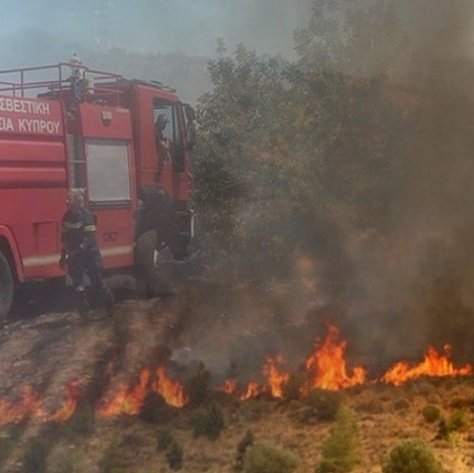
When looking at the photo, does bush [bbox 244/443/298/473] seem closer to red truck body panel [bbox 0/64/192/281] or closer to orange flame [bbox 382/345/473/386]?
orange flame [bbox 382/345/473/386]

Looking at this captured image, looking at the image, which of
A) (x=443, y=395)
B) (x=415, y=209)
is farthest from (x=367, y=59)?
(x=443, y=395)

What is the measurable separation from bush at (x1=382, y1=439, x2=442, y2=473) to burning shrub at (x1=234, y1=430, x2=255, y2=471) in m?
1.28

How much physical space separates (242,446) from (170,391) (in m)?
1.82

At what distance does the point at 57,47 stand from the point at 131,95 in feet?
Result: 99.7

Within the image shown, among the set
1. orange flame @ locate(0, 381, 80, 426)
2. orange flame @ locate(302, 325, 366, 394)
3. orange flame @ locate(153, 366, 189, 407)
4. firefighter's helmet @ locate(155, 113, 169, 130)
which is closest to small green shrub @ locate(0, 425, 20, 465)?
orange flame @ locate(0, 381, 80, 426)

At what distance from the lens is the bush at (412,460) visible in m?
5.80

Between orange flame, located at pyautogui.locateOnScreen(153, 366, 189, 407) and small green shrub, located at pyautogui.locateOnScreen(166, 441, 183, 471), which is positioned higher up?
orange flame, located at pyautogui.locateOnScreen(153, 366, 189, 407)

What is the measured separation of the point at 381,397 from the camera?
26.7 feet

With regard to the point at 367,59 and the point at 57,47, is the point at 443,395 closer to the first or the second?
the point at 367,59

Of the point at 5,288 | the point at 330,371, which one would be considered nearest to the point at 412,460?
the point at 330,371

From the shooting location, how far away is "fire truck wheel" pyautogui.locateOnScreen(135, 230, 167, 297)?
42.9 ft

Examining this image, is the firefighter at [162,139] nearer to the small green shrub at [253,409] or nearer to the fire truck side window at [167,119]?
the fire truck side window at [167,119]

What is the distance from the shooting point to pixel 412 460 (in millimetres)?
5828

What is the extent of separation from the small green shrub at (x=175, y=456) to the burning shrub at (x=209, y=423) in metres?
0.40
